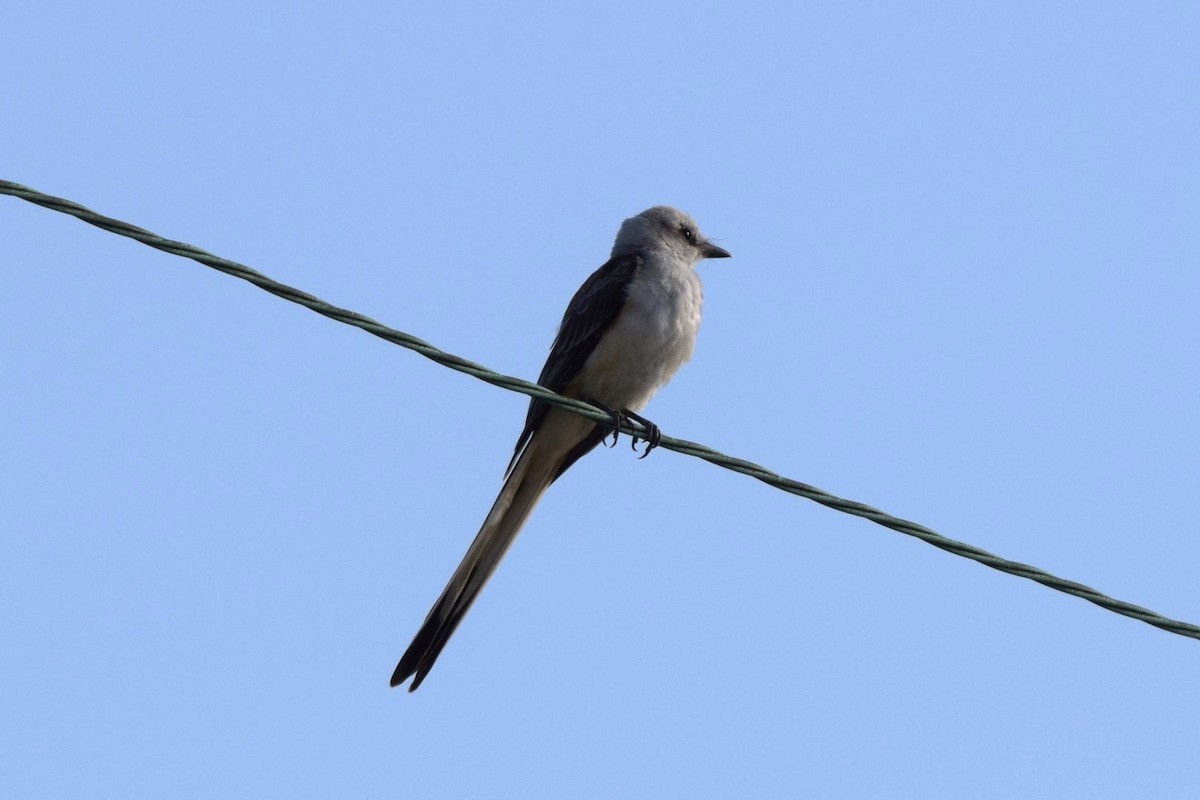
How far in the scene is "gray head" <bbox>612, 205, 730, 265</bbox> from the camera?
30.2 feet

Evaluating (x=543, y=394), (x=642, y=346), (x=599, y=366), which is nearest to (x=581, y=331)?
(x=599, y=366)

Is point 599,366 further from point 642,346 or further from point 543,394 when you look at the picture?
point 543,394

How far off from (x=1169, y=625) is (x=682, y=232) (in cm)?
516

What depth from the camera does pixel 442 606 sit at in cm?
A: 732

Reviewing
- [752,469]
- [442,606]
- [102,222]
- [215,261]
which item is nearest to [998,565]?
[752,469]

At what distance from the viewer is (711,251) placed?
9.61m

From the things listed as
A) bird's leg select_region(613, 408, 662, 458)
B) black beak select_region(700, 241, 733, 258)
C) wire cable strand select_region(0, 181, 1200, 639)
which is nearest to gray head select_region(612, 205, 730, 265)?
black beak select_region(700, 241, 733, 258)

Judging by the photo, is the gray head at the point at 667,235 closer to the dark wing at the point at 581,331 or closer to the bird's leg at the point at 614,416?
the dark wing at the point at 581,331

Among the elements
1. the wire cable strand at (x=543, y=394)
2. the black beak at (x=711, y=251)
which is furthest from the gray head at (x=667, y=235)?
the wire cable strand at (x=543, y=394)

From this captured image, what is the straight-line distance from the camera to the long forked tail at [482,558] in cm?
714

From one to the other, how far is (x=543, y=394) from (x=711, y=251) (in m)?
4.72

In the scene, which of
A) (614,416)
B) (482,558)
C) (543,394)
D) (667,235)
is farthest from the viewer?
(667,235)

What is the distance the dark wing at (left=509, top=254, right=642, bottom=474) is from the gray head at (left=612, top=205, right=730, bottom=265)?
30.6 inches

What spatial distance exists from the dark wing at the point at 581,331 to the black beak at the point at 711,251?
123 cm
